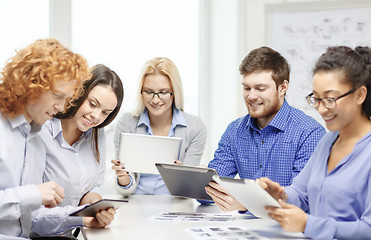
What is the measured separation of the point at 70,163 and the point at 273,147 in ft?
3.69

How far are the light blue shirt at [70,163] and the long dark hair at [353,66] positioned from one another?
4.13 feet

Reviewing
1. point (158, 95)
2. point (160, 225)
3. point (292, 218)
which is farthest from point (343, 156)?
point (158, 95)

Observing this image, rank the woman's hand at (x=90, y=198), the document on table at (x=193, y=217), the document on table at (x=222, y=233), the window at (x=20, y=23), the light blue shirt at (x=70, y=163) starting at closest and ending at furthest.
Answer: the document on table at (x=222, y=233) → the document on table at (x=193, y=217) → the light blue shirt at (x=70, y=163) → the woman's hand at (x=90, y=198) → the window at (x=20, y=23)

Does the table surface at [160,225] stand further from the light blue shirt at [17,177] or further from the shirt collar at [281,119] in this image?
the shirt collar at [281,119]

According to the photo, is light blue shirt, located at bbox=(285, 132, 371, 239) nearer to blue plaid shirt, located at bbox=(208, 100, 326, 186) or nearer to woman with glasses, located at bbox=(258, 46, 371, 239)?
woman with glasses, located at bbox=(258, 46, 371, 239)

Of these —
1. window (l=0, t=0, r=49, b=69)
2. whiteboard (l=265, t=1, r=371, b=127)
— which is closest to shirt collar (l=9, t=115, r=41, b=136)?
window (l=0, t=0, r=49, b=69)

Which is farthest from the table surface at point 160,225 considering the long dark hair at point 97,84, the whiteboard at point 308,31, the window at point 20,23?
the whiteboard at point 308,31

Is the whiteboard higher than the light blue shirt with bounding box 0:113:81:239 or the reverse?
higher

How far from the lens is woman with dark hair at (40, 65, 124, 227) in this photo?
2.21 meters

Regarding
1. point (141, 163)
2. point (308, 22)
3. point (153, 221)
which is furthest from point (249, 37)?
point (153, 221)

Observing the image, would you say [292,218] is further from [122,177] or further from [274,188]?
[122,177]

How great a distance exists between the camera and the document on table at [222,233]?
1.68 metres

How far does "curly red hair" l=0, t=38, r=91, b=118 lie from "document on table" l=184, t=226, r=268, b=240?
783 millimetres

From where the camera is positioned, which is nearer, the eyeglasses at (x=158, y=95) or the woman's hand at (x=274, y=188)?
the woman's hand at (x=274, y=188)
